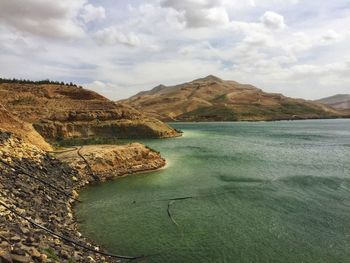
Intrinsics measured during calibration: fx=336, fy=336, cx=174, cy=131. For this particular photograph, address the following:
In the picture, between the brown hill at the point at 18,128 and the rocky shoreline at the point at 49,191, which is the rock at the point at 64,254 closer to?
the rocky shoreline at the point at 49,191

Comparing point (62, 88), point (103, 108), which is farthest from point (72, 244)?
point (62, 88)

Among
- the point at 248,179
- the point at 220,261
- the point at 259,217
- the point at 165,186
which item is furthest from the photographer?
the point at 248,179

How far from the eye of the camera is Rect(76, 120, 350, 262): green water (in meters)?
18.4

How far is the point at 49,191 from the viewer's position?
26141mm

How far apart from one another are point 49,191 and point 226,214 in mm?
13663

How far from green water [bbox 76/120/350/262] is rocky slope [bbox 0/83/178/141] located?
136ft

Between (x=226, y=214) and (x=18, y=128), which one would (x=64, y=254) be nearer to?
(x=226, y=214)

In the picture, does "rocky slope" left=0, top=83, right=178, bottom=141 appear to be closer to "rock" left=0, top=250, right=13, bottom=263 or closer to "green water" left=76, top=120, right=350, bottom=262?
"green water" left=76, top=120, right=350, bottom=262

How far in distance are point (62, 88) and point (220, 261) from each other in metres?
80.0

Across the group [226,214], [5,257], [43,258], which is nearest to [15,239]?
[43,258]

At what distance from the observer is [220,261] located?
17203 millimetres

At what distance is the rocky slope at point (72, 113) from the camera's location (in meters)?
74.4

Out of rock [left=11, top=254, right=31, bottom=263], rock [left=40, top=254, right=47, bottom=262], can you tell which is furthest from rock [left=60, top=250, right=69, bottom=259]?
rock [left=11, top=254, right=31, bottom=263]

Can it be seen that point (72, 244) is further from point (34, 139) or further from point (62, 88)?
point (62, 88)
